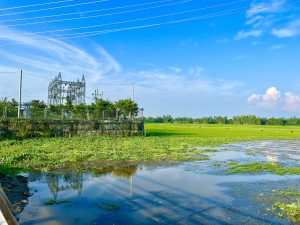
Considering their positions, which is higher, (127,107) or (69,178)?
(127,107)

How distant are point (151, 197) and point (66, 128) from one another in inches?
1026

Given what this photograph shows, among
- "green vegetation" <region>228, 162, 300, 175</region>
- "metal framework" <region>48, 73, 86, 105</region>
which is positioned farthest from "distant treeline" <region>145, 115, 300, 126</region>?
"green vegetation" <region>228, 162, 300, 175</region>

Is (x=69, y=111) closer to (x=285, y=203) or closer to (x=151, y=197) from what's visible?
(x=151, y=197)

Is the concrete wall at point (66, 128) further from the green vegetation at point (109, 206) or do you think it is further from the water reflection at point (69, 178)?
the green vegetation at point (109, 206)

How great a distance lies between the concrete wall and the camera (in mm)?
33781

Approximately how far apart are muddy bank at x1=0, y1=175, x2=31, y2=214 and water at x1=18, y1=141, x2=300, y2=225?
0.27 meters

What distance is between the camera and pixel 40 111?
37062 mm

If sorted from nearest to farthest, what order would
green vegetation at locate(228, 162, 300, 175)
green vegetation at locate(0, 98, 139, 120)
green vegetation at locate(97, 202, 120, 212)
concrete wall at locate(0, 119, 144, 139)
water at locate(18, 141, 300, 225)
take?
1. water at locate(18, 141, 300, 225)
2. green vegetation at locate(97, 202, 120, 212)
3. green vegetation at locate(228, 162, 300, 175)
4. concrete wall at locate(0, 119, 144, 139)
5. green vegetation at locate(0, 98, 139, 120)

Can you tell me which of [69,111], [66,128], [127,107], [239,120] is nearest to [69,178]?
[66,128]

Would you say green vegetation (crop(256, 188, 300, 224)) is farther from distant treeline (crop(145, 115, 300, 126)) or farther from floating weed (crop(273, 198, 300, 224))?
distant treeline (crop(145, 115, 300, 126))

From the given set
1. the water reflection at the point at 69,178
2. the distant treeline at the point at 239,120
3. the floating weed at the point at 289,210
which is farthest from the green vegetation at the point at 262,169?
the distant treeline at the point at 239,120

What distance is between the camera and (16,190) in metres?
13.8

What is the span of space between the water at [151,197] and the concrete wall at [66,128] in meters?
17.7

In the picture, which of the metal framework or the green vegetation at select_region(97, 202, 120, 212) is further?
the metal framework
